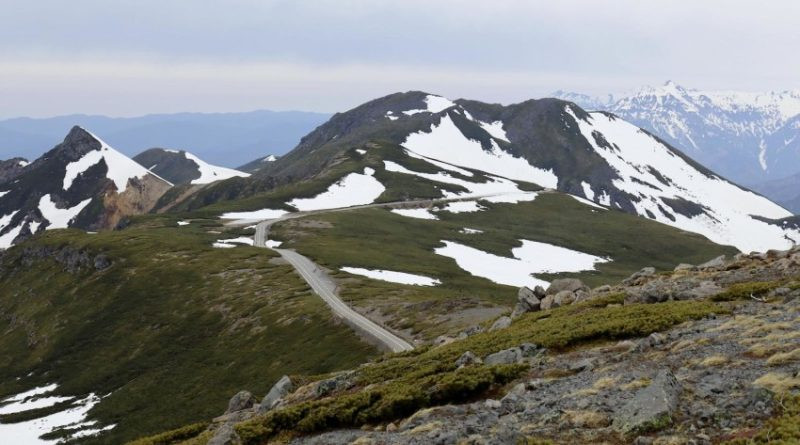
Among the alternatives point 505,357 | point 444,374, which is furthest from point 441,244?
point 444,374

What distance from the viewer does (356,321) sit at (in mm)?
64125

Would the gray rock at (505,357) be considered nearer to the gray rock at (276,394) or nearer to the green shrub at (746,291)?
the green shrub at (746,291)

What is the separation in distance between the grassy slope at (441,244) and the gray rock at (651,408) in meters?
36.7

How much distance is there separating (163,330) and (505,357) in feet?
243

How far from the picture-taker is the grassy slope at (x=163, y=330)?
6181 cm

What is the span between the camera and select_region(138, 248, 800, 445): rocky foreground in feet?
52.8

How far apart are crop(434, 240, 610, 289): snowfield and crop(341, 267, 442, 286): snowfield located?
21543mm

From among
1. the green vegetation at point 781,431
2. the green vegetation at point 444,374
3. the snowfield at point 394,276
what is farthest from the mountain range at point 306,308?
the green vegetation at point 781,431

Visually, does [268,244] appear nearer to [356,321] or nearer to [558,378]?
[356,321]

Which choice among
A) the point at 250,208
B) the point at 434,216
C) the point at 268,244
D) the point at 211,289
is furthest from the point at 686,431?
the point at 250,208

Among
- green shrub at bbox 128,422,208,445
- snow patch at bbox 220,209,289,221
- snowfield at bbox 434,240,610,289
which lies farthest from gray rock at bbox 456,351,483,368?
snow patch at bbox 220,209,289,221

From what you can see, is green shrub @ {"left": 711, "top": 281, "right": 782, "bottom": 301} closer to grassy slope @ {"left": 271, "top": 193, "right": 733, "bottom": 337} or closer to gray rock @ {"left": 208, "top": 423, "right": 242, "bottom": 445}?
gray rock @ {"left": 208, "top": 423, "right": 242, "bottom": 445}

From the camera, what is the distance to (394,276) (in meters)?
101

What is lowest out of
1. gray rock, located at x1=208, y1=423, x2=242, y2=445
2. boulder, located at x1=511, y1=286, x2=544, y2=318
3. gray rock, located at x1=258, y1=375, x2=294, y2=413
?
gray rock, located at x1=258, y1=375, x2=294, y2=413
